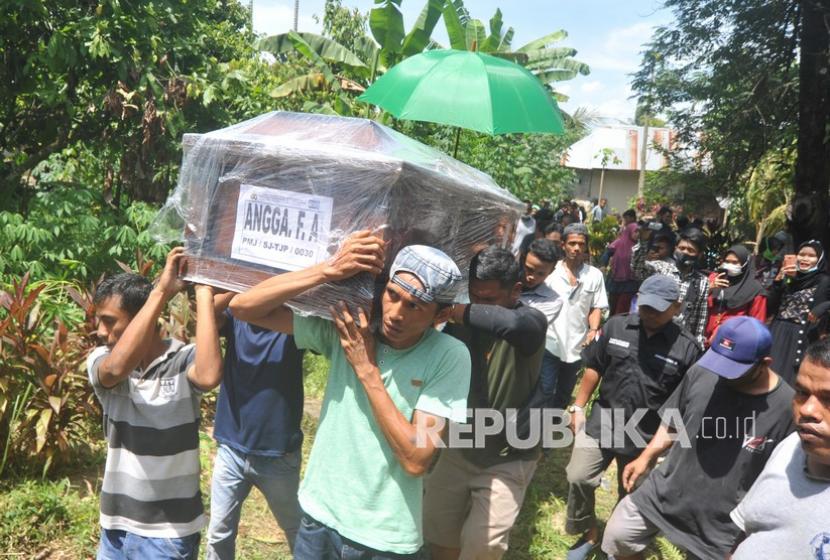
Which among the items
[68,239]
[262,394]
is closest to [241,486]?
[262,394]

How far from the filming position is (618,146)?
2953 cm

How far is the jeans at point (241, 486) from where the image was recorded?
302cm

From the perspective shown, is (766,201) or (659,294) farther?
(766,201)

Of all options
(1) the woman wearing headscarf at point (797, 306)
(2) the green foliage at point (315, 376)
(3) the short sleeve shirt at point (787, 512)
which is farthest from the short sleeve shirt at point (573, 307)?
(3) the short sleeve shirt at point (787, 512)

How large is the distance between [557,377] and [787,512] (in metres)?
2.93

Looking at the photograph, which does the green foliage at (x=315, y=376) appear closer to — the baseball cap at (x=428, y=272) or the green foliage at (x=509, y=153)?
→ the green foliage at (x=509, y=153)

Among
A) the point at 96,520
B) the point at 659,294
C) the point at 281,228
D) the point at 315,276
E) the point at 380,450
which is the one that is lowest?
the point at 96,520

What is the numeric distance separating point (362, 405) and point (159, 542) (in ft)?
2.86

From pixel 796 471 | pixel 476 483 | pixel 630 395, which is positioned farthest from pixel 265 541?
pixel 796 471

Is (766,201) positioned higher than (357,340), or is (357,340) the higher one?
(766,201)

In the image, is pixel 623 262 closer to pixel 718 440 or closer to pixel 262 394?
pixel 718 440

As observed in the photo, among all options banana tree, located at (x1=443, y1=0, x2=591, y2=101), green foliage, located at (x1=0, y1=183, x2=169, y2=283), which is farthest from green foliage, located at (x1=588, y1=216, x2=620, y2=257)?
green foliage, located at (x1=0, y1=183, x2=169, y2=283)

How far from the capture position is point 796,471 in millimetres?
2072
